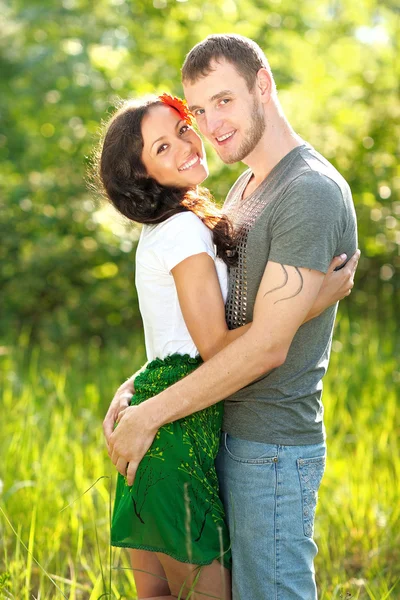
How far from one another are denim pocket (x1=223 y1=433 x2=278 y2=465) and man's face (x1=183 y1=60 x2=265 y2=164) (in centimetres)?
85

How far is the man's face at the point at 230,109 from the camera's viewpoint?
2354 millimetres

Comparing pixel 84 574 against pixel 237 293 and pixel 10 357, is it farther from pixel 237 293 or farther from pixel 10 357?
pixel 10 357

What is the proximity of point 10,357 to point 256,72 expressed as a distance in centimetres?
385

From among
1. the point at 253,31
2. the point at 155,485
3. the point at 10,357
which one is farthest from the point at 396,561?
the point at 253,31

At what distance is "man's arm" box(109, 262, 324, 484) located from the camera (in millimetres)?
2086

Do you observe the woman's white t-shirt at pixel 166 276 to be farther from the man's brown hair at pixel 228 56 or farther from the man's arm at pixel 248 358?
the man's brown hair at pixel 228 56

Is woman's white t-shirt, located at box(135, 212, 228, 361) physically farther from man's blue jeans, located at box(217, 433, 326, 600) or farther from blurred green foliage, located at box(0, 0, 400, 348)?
blurred green foliage, located at box(0, 0, 400, 348)

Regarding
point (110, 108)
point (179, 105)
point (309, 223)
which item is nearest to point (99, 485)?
point (179, 105)

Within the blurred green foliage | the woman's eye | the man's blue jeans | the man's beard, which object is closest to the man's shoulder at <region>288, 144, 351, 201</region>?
the man's beard

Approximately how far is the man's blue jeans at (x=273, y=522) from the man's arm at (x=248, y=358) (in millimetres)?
249

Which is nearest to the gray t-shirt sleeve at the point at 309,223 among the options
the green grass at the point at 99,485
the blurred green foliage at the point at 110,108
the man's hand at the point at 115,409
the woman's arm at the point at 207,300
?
the woman's arm at the point at 207,300

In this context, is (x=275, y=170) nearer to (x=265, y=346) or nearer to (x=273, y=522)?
(x=265, y=346)

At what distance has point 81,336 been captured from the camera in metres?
6.68

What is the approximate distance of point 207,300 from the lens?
2.20m
